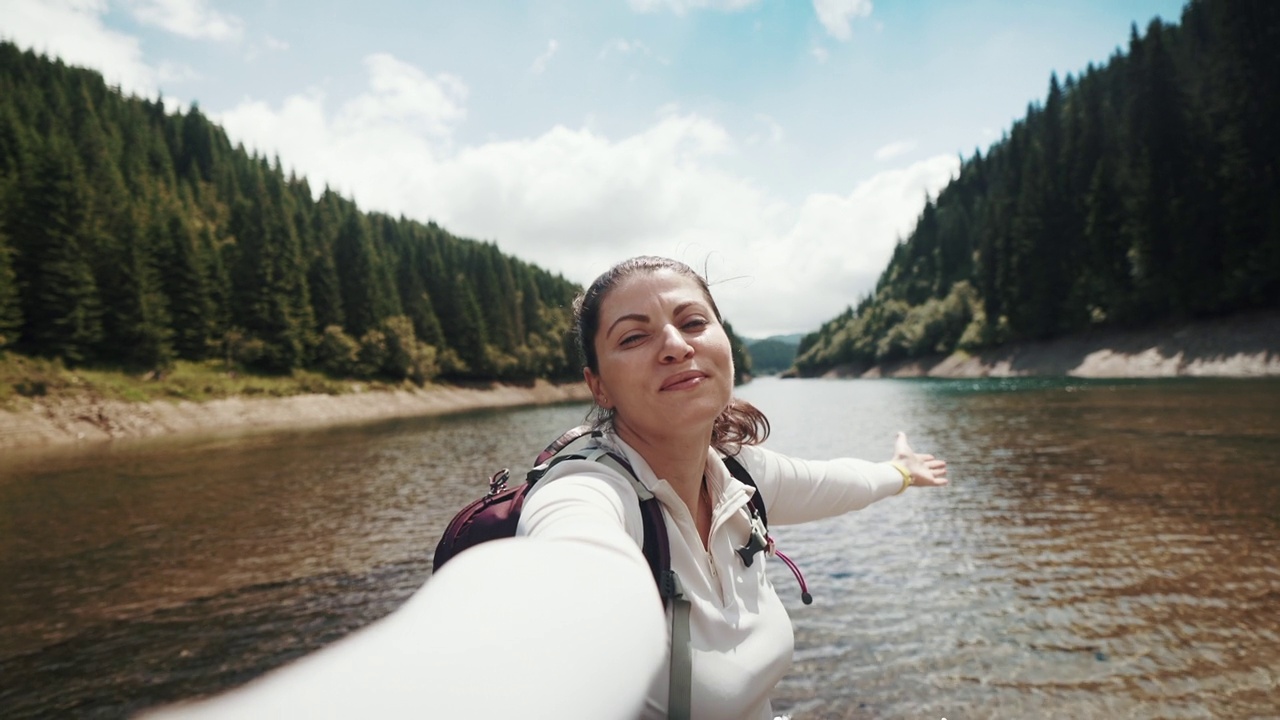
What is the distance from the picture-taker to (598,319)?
2.50 metres

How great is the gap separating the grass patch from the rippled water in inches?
908

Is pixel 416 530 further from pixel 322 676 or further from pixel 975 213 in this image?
pixel 975 213

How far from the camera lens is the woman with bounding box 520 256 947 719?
6.25 ft

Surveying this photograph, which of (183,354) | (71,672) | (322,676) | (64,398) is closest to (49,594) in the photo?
→ (71,672)

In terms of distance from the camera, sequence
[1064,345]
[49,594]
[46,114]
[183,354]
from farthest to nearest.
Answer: [46,114] < [1064,345] < [183,354] < [49,594]

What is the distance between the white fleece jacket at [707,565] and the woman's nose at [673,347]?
0.39 m

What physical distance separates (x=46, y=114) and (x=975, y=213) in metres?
148

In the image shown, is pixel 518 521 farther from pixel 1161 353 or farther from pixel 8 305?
pixel 1161 353

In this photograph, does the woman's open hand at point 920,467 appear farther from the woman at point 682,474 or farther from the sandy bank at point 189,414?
the sandy bank at point 189,414

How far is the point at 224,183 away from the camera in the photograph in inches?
3780

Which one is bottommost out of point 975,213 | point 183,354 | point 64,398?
point 64,398

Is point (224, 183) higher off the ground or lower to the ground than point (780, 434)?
Result: higher

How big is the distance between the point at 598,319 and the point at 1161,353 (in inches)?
2191

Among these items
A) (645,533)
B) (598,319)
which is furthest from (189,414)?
(645,533)
